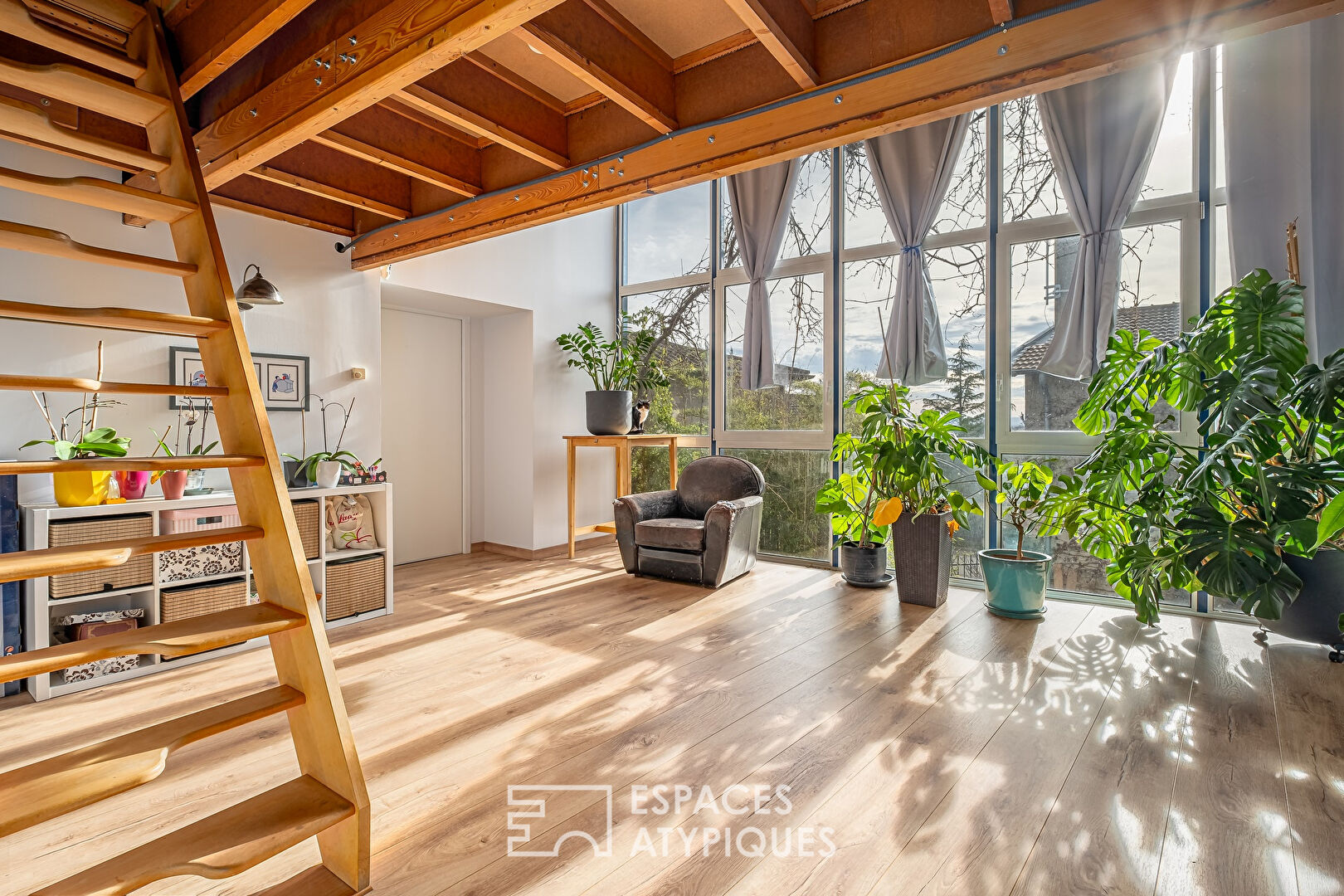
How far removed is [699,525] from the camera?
14.9 feet

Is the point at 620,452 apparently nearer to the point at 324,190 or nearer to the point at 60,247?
the point at 324,190

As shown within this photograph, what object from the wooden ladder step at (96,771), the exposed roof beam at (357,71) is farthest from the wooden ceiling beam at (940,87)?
the wooden ladder step at (96,771)

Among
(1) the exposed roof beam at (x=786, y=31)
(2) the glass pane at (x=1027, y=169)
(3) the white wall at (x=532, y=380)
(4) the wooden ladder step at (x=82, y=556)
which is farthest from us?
(3) the white wall at (x=532, y=380)

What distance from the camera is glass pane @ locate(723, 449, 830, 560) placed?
5.03m

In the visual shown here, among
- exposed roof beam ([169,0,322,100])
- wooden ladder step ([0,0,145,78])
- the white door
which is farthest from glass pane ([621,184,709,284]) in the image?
wooden ladder step ([0,0,145,78])

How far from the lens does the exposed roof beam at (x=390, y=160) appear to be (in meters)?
2.90

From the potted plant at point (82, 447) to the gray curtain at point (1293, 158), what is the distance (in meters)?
5.36

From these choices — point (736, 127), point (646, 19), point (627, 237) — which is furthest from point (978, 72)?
point (627, 237)

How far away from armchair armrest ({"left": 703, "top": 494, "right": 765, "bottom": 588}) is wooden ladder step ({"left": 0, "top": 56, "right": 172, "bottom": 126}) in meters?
3.32

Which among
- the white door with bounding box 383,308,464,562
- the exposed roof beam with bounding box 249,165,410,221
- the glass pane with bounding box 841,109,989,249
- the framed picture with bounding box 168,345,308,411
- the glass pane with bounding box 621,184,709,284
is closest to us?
the exposed roof beam with bounding box 249,165,410,221

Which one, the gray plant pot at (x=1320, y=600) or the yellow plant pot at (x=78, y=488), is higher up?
the yellow plant pot at (x=78, y=488)

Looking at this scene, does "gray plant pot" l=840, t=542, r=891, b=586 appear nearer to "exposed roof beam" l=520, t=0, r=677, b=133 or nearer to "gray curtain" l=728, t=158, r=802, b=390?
"gray curtain" l=728, t=158, r=802, b=390

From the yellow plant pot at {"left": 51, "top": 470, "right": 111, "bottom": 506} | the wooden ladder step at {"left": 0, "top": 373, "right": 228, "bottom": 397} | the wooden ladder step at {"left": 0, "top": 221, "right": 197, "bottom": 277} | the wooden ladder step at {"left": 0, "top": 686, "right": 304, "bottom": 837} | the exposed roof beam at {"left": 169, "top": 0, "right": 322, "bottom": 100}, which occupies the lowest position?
the wooden ladder step at {"left": 0, "top": 686, "right": 304, "bottom": 837}

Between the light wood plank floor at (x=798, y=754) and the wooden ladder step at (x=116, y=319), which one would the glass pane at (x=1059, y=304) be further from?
the wooden ladder step at (x=116, y=319)
